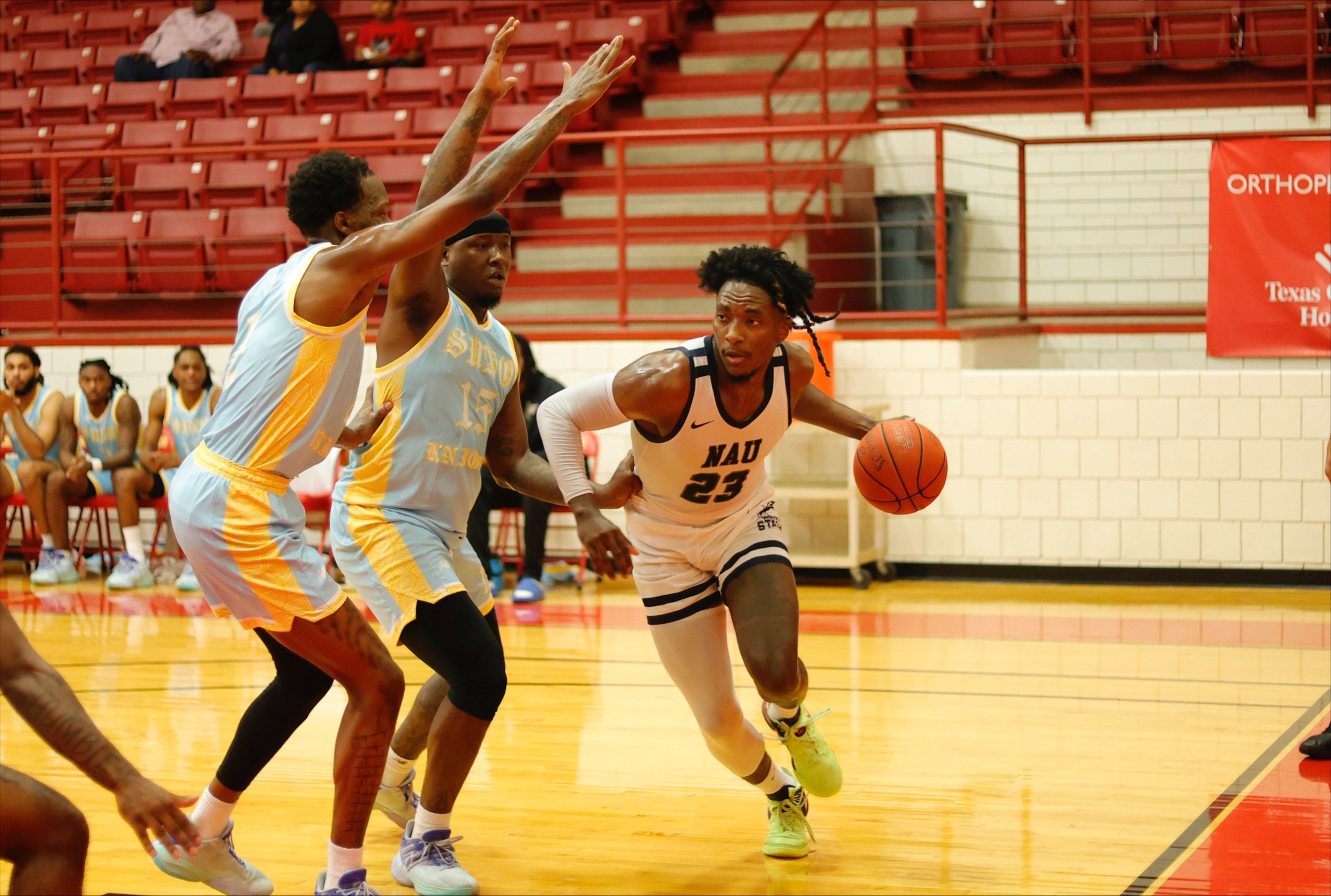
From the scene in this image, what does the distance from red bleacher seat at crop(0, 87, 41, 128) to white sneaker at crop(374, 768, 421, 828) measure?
11.3m

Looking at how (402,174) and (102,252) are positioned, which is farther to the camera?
(102,252)

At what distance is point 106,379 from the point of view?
9719 millimetres

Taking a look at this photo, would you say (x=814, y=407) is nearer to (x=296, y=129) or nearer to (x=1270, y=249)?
(x=1270, y=249)

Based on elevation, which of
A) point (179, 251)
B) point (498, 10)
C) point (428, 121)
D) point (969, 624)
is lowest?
point (969, 624)

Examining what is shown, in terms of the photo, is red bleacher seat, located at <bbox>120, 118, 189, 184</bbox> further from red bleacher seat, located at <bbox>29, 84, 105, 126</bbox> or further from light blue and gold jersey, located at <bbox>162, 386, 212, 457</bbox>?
light blue and gold jersey, located at <bbox>162, 386, 212, 457</bbox>

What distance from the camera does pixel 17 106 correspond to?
1377 centimetres

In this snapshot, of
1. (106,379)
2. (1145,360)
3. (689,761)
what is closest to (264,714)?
(689,761)

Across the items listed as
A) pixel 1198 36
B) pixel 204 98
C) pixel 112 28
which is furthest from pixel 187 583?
pixel 1198 36

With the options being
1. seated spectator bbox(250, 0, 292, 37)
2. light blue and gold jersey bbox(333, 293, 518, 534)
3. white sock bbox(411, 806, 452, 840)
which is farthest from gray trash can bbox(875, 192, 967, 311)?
white sock bbox(411, 806, 452, 840)

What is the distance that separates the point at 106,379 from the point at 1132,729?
22.8 feet

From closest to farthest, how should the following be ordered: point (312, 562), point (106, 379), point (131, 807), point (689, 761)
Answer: point (131, 807)
point (312, 562)
point (689, 761)
point (106, 379)

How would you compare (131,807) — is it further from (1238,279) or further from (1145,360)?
(1145,360)

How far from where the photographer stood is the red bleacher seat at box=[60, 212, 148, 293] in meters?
11.5

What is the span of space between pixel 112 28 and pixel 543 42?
5.10m
